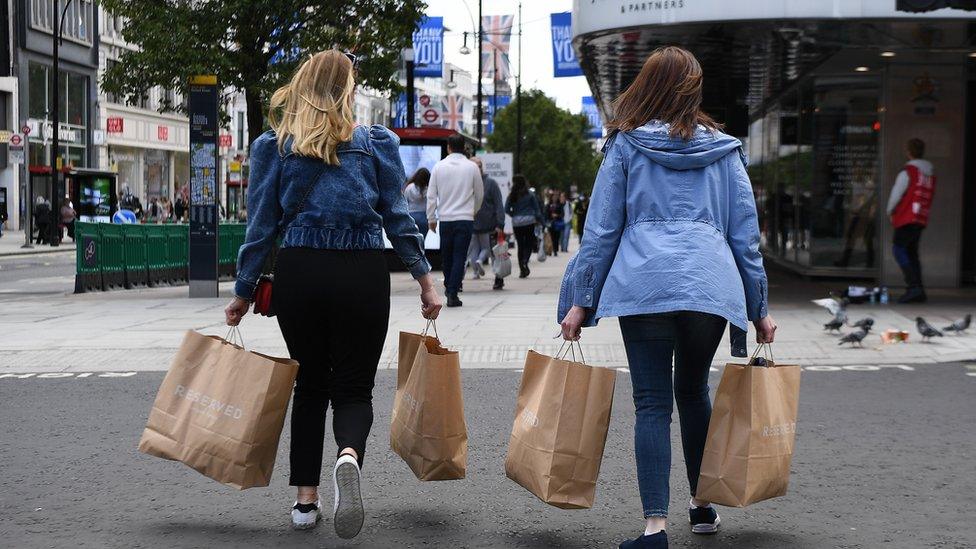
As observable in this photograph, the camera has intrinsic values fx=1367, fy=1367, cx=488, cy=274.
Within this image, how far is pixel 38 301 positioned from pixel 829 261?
440 inches

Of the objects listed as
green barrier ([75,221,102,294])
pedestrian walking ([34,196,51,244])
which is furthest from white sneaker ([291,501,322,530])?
pedestrian walking ([34,196,51,244])

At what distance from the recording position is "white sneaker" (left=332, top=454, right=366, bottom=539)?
4.39 meters

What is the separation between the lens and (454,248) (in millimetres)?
14484

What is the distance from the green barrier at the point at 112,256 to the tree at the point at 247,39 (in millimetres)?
3659

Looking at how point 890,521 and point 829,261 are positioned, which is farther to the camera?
point 829,261

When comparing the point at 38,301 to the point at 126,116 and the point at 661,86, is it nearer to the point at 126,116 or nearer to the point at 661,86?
the point at 661,86

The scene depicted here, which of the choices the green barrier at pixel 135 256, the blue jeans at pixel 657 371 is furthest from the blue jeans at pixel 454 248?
the blue jeans at pixel 657 371

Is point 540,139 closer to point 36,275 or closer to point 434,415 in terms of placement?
point 36,275

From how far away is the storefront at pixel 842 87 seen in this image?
1440 centimetres

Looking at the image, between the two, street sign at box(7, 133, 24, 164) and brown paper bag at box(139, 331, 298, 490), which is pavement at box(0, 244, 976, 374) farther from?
street sign at box(7, 133, 24, 164)

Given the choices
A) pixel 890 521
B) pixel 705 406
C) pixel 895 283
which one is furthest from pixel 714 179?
pixel 895 283

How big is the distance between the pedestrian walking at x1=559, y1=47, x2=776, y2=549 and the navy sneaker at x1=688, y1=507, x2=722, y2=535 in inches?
16.2

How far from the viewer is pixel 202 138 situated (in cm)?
1678

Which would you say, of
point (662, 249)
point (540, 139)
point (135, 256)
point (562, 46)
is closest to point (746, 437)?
point (662, 249)
